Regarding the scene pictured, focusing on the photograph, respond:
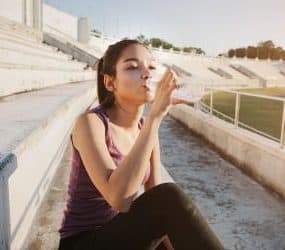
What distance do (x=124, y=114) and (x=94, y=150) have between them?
1.07 feet

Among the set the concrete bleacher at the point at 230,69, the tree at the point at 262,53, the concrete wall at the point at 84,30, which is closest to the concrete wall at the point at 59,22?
the concrete wall at the point at 84,30

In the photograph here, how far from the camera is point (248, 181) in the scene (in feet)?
15.3

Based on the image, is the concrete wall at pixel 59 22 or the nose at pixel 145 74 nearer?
the nose at pixel 145 74

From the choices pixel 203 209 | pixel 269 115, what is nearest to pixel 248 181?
pixel 203 209

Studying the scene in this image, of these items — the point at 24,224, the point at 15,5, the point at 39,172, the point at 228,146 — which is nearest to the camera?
the point at 24,224

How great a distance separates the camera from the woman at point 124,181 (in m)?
1.40

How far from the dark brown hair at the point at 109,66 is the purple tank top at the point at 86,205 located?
0.47ft

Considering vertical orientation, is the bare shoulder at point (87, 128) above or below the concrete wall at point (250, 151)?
above

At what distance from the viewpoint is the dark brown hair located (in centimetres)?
165

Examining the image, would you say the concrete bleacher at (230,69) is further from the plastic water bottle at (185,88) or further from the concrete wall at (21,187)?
the plastic water bottle at (185,88)

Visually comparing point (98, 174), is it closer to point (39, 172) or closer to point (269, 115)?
point (39, 172)

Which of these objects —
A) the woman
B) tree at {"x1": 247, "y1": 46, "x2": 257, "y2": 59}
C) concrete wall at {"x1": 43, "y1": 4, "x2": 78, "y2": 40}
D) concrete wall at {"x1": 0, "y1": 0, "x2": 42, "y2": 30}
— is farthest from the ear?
tree at {"x1": 247, "y1": 46, "x2": 257, "y2": 59}

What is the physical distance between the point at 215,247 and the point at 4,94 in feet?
13.2

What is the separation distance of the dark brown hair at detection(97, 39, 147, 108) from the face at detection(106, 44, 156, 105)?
3 centimetres
